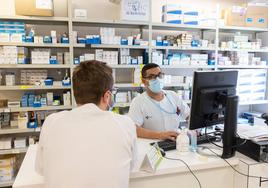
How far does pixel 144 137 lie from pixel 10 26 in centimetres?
216

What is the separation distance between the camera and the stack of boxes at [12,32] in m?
2.84

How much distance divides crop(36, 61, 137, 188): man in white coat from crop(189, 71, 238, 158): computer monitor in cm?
59

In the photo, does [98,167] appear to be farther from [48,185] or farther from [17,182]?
[17,182]

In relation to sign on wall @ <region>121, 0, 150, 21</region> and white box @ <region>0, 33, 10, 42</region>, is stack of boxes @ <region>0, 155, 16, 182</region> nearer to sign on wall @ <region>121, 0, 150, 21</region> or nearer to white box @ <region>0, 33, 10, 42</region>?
white box @ <region>0, 33, 10, 42</region>

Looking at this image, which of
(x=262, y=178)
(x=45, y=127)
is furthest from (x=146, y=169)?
(x=262, y=178)

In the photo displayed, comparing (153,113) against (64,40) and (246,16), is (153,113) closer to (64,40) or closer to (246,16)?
(64,40)

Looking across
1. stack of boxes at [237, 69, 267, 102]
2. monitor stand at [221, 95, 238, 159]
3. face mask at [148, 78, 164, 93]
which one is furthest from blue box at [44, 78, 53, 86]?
stack of boxes at [237, 69, 267, 102]

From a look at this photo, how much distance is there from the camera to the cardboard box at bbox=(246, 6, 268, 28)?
3.91 meters

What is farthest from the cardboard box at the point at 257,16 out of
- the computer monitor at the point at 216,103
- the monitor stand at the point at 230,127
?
the monitor stand at the point at 230,127

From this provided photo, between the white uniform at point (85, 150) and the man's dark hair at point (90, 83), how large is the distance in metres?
0.07

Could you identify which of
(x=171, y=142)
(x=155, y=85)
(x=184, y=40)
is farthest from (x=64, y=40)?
(x=171, y=142)

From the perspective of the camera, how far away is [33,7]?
112 inches

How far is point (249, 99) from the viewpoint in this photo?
4098 mm

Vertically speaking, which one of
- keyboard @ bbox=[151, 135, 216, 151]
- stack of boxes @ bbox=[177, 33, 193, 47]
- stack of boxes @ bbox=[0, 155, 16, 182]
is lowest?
stack of boxes @ bbox=[0, 155, 16, 182]
